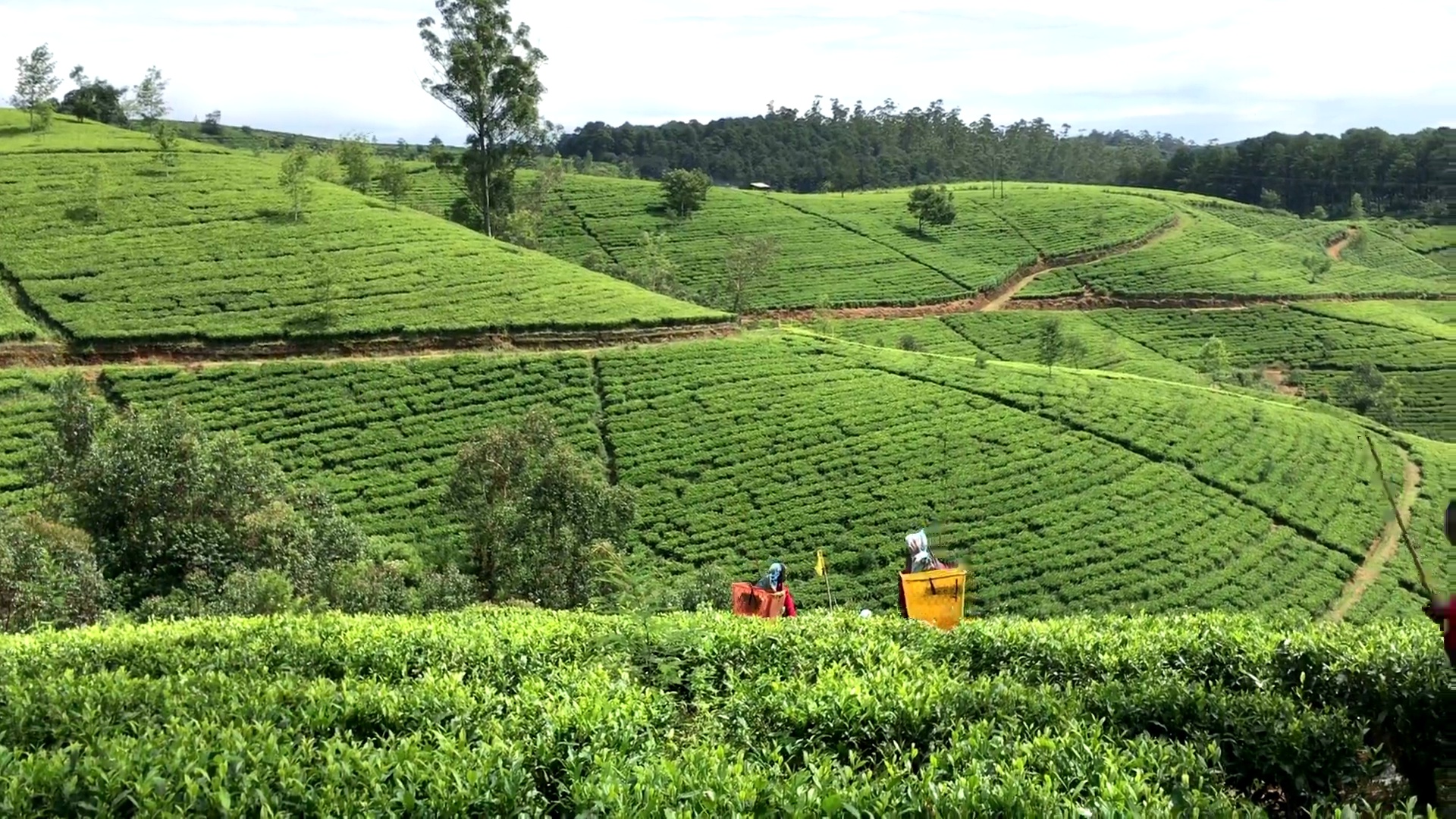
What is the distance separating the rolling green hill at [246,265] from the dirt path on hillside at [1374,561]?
90.8 feet

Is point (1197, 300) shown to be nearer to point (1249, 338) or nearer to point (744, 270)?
point (1249, 338)

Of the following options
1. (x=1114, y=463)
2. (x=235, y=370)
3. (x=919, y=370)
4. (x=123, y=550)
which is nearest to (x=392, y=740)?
(x=123, y=550)

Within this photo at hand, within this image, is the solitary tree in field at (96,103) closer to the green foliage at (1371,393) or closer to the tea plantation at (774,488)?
the tea plantation at (774,488)

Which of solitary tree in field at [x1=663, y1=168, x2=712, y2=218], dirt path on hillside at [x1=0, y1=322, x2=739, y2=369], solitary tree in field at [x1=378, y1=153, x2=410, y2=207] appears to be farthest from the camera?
solitary tree in field at [x1=663, y1=168, x2=712, y2=218]

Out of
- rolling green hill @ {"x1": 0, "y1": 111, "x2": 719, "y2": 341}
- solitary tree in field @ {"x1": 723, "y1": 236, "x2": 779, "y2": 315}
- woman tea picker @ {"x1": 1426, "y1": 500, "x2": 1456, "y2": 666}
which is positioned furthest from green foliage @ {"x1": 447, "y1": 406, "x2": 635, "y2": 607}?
solitary tree in field @ {"x1": 723, "y1": 236, "x2": 779, "y2": 315}

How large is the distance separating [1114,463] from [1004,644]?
2682 cm

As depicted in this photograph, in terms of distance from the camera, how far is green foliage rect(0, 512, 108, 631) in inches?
643

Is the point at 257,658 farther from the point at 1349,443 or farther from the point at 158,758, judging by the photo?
the point at 1349,443

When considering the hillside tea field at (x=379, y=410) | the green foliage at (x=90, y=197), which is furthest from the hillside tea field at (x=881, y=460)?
the green foliage at (x=90, y=197)

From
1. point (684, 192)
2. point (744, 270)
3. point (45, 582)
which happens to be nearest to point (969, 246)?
point (744, 270)

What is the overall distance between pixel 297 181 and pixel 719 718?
5193cm

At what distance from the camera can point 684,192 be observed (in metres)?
84.3

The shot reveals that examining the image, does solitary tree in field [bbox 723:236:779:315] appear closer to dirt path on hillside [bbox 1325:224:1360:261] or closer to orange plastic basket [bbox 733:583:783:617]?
orange plastic basket [bbox 733:583:783:617]

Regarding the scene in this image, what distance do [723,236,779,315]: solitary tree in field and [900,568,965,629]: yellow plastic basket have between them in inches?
2037
